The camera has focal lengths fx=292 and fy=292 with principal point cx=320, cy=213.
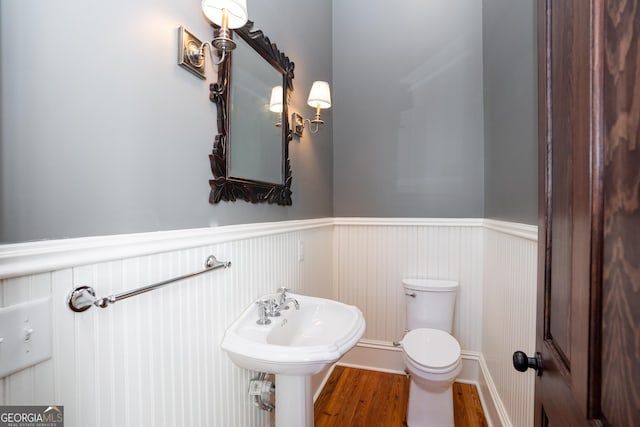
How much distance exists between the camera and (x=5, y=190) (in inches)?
20.9

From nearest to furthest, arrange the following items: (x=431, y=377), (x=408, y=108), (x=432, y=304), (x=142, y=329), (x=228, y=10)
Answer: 1. (x=142, y=329)
2. (x=228, y=10)
3. (x=431, y=377)
4. (x=432, y=304)
5. (x=408, y=108)

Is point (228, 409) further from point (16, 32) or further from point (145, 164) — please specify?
point (16, 32)

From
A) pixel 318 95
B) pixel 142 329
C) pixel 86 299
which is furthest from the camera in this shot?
pixel 318 95

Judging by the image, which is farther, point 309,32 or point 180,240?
point 309,32

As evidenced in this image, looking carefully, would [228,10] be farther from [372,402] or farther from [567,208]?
[372,402]

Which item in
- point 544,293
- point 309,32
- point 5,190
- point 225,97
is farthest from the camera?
point 309,32

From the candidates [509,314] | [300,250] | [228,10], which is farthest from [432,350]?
[228,10]

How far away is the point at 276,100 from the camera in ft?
5.02

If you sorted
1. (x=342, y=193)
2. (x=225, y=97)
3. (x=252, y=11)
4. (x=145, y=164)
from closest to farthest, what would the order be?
(x=145, y=164) < (x=225, y=97) < (x=252, y=11) < (x=342, y=193)

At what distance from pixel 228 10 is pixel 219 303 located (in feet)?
3.31

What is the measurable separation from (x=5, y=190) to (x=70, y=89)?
0.82ft

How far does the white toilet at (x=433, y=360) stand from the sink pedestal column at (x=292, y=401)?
0.76m

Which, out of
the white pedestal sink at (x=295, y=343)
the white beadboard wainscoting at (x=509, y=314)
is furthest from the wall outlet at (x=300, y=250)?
the white beadboard wainscoting at (x=509, y=314)

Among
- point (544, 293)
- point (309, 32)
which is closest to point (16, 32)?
point (544, 293)
